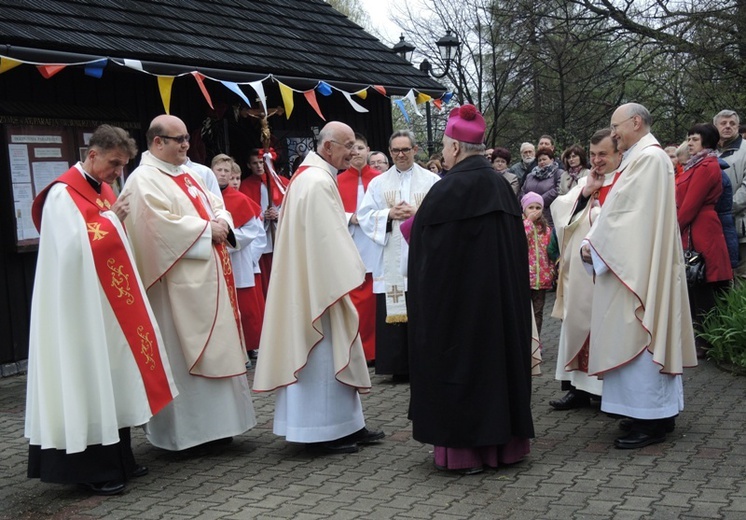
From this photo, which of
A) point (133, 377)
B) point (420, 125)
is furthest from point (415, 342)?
point (420, 125)

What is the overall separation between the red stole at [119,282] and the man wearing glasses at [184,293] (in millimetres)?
416

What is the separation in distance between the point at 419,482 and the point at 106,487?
5.81 feet

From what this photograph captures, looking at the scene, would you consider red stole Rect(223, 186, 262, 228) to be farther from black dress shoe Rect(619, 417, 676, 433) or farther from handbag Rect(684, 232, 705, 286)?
black dress shoe Rect(619, 417, 676, 433)

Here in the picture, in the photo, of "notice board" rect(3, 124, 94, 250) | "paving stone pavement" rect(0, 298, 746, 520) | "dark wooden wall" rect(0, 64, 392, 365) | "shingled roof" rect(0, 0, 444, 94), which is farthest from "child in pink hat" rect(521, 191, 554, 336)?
"notice board" rect(3, 124, 94, 250)

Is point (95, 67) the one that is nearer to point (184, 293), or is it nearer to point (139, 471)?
point (184, 293)

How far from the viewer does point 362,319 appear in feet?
29.3

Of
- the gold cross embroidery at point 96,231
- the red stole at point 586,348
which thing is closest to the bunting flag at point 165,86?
the gold cross embroidery at point 96,231

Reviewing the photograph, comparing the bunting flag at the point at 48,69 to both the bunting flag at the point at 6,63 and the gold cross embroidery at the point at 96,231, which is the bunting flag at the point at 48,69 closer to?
the bunting flag at the point at 6,63

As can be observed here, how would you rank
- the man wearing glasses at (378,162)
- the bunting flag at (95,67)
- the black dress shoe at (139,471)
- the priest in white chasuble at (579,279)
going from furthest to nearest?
the man wearing glasses at (378,162)
the bunting flag at (95,67)
the priest in white chasuble at (579,279)
the black dress shoe at (139,471)

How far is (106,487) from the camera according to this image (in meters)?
5.36

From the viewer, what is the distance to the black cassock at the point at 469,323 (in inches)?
209

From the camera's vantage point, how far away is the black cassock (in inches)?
209

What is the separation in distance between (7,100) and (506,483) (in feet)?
20.0

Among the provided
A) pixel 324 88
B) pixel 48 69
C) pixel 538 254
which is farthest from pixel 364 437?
pixel 324 88
